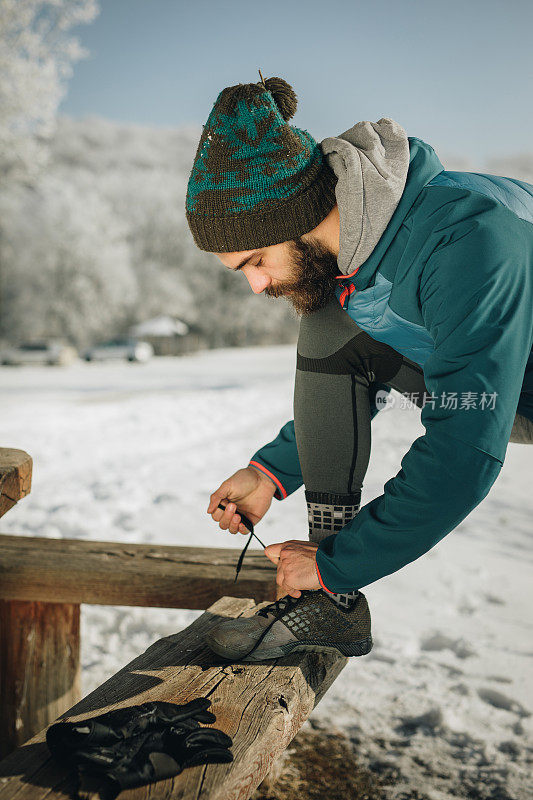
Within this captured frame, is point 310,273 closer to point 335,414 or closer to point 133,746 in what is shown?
point 335,414

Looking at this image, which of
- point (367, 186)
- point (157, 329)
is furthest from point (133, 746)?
point (157, 329)

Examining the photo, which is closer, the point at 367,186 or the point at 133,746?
the point at 133,746

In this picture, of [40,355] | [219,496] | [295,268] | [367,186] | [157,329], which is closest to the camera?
[367,186]

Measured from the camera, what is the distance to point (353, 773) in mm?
1858

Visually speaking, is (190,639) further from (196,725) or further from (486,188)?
(486,188)

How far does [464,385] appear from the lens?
1160 millimetres

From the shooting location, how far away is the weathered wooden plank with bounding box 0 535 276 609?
187cm

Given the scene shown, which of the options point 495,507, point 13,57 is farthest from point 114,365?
point 495,507

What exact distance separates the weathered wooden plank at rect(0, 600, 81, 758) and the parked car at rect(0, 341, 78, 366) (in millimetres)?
18188

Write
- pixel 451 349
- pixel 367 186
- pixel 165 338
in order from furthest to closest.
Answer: pixel 165 338, pixel 367 186, pixel 451 349

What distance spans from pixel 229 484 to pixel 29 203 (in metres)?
34.9

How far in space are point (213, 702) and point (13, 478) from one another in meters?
0.66

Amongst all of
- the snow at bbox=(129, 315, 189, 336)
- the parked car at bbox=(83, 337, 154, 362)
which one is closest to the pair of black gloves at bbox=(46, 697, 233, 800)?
the parked car at bbox=(83, 337, 154, 362)

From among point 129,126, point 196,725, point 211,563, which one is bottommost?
point 211,563
